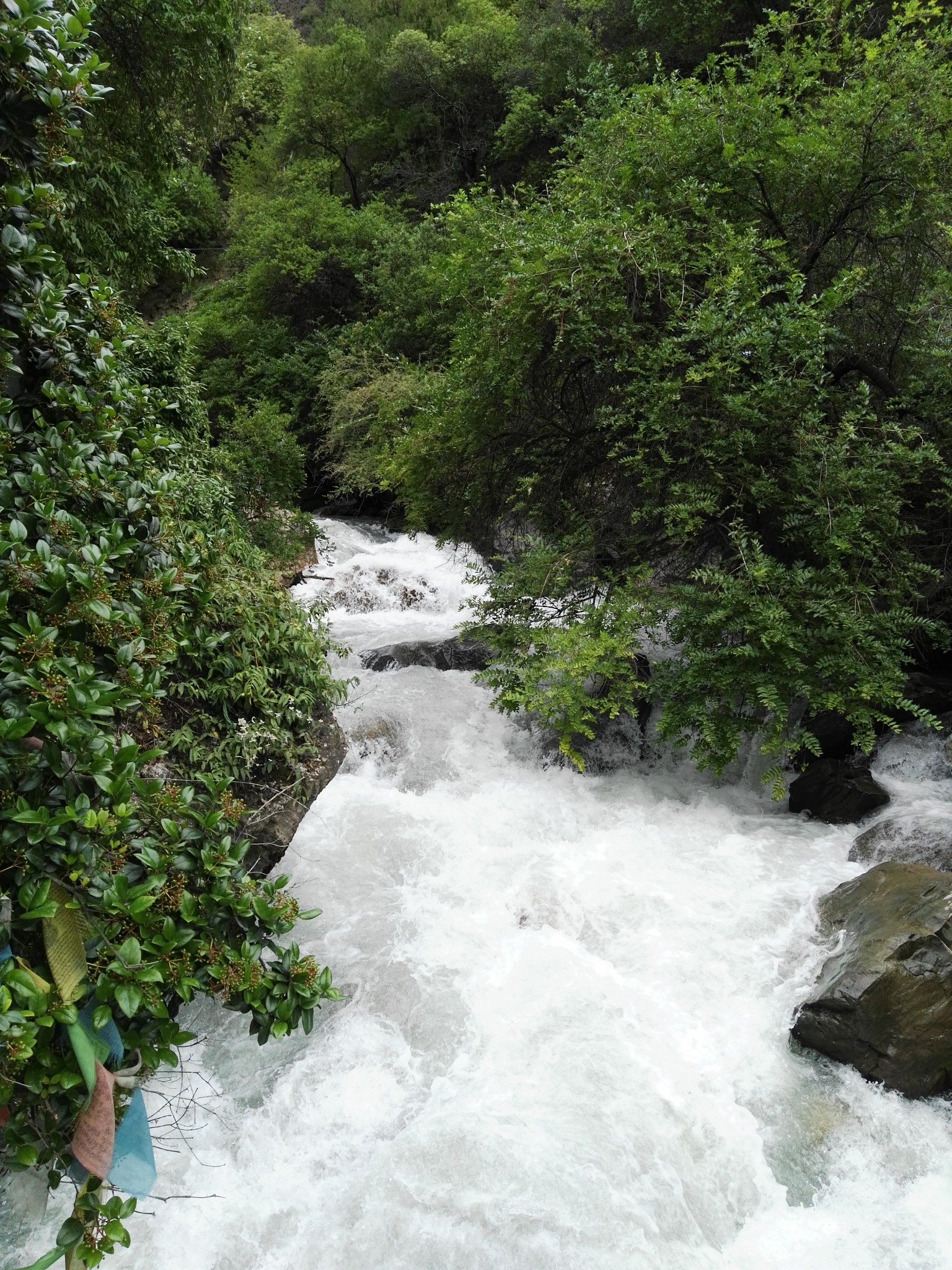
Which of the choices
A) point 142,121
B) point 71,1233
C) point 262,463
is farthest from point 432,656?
point 71,1233

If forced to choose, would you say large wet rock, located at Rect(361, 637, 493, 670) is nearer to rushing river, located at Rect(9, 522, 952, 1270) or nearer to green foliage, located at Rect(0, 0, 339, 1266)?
rushing river, located at Rect(9, 522, 952, 1270)

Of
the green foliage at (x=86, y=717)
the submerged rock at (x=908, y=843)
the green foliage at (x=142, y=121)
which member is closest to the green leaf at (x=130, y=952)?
the green foliage at (x=86, y=717)

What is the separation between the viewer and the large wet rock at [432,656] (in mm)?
9477

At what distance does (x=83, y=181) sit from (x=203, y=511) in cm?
337

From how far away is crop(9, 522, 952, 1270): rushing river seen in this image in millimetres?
3355

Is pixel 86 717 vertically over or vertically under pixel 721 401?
under

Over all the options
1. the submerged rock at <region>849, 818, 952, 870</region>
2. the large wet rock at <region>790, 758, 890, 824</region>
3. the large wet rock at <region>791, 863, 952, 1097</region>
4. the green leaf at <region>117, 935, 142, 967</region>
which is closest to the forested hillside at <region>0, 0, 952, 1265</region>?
the green leaf at <region>117, 935, 142, 967</region>

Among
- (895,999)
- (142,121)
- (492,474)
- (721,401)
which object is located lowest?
(895,999)

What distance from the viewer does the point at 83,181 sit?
21.3 feet

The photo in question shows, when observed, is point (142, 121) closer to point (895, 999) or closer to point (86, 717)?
point (86, 717)

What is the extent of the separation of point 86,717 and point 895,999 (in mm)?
4117

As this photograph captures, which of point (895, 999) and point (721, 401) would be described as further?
point (721, 401)

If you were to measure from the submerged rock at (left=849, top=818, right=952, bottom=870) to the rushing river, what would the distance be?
0.75 feet

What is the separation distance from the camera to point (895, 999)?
4086 millimetres
